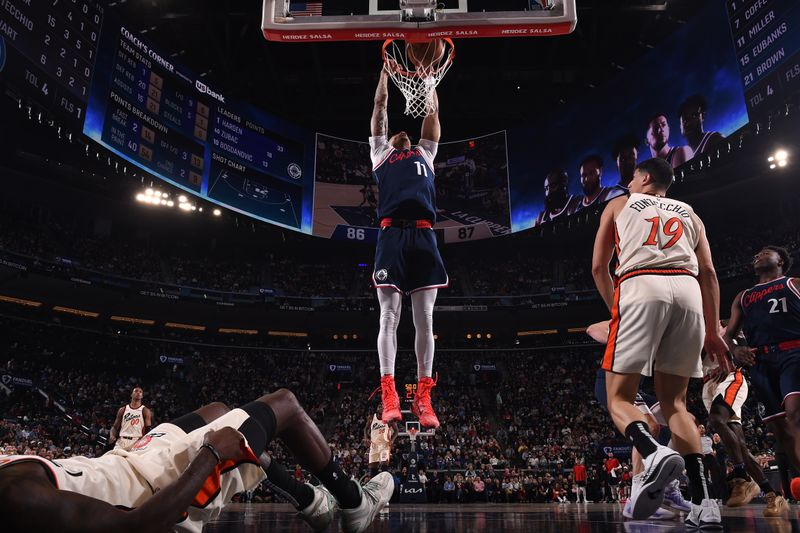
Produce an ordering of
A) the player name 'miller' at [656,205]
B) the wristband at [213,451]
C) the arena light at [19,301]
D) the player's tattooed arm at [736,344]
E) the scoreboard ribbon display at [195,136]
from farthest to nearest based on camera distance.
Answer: the arena light at [19,301] < the scoreboard ribbon display at [195,136] < the player's tattooed arm at [736,344] < the player name 'miller' at [656,205] < the wristband at [213,451]

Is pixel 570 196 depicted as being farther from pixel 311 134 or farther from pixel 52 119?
pixel 52 119

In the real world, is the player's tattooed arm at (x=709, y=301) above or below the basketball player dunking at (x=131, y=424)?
above

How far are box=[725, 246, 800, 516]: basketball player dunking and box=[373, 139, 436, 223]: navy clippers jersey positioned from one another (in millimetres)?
2901

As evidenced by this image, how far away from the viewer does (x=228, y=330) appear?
2720 cm

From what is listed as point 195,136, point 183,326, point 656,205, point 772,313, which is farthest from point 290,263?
point 656,205

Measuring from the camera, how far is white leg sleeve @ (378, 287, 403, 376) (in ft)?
16.7

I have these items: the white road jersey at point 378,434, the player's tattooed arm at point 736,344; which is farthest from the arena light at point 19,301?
the player's tattooed arm at point 736,344

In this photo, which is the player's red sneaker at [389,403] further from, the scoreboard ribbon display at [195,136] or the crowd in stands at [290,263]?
the crowd in stands at [290,263]

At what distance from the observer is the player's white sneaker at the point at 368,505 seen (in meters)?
2.73

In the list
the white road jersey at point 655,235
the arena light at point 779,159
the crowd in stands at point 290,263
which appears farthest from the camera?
the crowd in stands at point 290,263

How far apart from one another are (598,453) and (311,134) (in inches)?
625

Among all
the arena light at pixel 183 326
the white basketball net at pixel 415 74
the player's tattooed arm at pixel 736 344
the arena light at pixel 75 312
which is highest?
the arena light at pixel 75 312

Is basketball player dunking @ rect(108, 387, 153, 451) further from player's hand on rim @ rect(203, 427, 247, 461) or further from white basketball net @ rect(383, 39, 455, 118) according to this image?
player's hand on rim @ rect(203, 427, 247, 461)

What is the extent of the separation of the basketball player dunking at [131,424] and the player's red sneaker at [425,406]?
5307 mm
